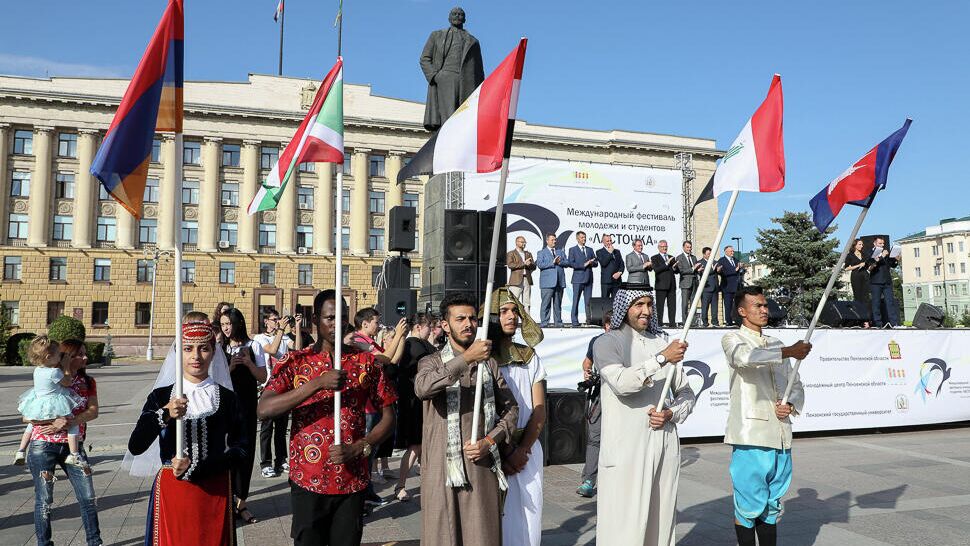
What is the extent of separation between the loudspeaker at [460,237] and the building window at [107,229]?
160ft

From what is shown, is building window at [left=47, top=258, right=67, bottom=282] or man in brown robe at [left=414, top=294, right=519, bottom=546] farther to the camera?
building window at [left=47, top=258, right=67, bottom=282]

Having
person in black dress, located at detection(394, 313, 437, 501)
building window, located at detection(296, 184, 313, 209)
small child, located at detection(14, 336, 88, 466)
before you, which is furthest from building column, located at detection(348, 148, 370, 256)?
small child, located at detection(14, 336, 88, 466)

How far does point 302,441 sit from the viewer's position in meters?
3.71

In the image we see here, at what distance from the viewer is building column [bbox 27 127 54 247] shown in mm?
47969

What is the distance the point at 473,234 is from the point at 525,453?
491 centimetres

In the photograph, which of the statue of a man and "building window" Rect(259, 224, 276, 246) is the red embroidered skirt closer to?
the statue of a man

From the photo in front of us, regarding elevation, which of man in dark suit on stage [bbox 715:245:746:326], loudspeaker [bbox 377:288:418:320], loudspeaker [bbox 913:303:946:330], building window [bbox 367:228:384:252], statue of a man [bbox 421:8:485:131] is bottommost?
loudspeaker [bbox 913:303:946:330]

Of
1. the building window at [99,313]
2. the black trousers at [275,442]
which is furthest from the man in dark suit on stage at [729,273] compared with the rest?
the building window at [99,313]

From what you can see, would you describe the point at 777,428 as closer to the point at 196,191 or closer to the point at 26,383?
the point at 26,383

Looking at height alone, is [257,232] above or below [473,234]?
above

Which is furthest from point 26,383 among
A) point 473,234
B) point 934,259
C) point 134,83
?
point 934,259

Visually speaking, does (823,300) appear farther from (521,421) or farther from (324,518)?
(324,518)

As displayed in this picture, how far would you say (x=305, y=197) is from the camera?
54.2 metres

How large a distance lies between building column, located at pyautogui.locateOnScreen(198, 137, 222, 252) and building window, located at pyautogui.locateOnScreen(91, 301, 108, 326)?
299 inches
